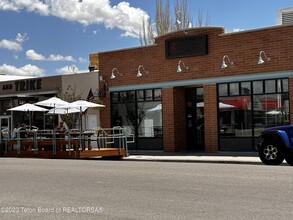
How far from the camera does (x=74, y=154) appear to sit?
20969 millimetres

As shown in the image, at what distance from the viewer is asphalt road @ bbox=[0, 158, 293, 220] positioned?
7.81 metres

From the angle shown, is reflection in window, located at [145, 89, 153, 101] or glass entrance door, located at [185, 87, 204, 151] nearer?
glass entrance door, located at [185, 87, 204, 151]

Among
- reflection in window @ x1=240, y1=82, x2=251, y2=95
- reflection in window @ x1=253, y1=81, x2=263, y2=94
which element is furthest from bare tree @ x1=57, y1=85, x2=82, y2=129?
reflection in window @ x1=253, y1=81, x2=263, y2=94

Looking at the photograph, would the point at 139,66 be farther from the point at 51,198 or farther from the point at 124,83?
the point at 51,198

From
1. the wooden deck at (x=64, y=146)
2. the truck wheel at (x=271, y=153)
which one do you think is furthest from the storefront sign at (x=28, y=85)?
the truck wheel at (x=271, y=153)

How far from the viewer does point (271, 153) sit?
15.6 metres

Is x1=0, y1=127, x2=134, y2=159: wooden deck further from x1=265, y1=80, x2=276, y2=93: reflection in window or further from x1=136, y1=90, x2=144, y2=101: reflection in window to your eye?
x1=265, y1=80, x2=276, y2=93: reflection in window

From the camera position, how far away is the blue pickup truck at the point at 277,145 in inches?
594

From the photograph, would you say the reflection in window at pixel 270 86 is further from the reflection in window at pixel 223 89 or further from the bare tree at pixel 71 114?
the bare tree at pixel 71 114

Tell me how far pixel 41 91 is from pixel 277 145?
17.7 metres

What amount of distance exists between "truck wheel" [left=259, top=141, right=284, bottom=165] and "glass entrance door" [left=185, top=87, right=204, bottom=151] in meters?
8.04

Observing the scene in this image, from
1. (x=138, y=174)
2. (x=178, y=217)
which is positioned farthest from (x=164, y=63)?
(x=178, y=217)

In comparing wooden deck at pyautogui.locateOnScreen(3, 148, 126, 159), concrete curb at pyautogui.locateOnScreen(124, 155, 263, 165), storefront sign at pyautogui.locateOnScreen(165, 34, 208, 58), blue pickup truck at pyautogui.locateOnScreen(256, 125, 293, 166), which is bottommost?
concrete curb at pyautogui.locateOnScreen(124, 155, 263, 165)

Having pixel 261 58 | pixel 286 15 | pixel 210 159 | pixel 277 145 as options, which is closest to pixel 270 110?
pixel 261 58
